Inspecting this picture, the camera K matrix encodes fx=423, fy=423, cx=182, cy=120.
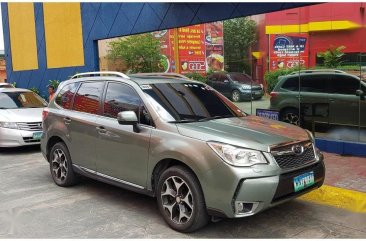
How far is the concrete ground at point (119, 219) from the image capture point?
14.6 feet

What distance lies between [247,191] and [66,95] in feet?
11.9

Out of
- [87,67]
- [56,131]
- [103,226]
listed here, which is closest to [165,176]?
[103,226]

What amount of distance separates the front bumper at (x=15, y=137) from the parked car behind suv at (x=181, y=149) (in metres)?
3.21

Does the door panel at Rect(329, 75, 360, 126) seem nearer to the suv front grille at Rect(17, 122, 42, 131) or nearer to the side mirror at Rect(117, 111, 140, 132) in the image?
the side mirror at Rect(117, 111, 140, 132)

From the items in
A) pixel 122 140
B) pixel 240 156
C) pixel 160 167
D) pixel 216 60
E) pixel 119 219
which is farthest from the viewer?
pixel 216 60

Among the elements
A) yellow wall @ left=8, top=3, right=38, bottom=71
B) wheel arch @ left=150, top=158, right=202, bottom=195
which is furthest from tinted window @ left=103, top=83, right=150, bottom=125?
yellow wall @ left=8, top=3, right=38, bottom=71

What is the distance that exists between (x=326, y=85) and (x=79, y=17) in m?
9.22

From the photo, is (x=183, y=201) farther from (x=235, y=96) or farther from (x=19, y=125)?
(x=19, y=125)

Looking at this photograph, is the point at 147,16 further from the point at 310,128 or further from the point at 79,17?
the point at 310,128

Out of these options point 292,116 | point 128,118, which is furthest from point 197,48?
point 128,118

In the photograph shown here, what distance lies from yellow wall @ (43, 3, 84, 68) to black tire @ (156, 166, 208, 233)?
10.8m

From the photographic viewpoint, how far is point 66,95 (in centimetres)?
651

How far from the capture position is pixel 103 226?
472 cm

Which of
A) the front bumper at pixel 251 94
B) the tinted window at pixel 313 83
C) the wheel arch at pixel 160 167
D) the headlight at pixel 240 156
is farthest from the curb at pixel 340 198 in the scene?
the front bumper at pixel 251 94
